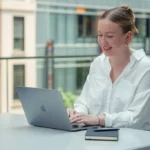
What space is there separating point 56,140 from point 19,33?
10.0 metres

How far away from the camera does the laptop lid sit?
1603 millimetres

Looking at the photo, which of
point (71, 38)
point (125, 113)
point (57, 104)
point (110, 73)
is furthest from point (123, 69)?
point (71, 38)

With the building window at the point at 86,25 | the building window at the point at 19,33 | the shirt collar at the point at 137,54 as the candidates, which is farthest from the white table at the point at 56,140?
the building window at the point at 86,25

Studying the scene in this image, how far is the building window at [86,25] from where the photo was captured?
12.6 metres

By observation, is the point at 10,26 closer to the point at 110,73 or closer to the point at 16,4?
the point at 16,4

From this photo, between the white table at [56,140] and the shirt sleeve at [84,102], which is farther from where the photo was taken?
the shirt sleeve at [84,102]

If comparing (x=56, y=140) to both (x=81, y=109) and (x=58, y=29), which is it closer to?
(x=81, y=109)

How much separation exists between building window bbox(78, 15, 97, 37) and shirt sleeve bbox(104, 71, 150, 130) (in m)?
10.6

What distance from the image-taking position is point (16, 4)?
36.2 feet

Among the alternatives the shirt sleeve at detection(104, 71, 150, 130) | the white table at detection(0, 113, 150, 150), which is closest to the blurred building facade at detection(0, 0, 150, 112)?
the shirt sleeve at detection(104, 71, 150, 130)

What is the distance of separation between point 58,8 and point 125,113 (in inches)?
460

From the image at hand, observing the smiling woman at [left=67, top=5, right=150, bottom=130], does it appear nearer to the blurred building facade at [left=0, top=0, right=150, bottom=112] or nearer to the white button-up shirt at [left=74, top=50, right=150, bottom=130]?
the white button-up shirt at [left=74, top=50, right=150, bottom=130]

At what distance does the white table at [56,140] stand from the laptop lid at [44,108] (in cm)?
3

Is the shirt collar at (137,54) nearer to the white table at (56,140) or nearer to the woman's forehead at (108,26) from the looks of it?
the woman's forehead at (108,26)
